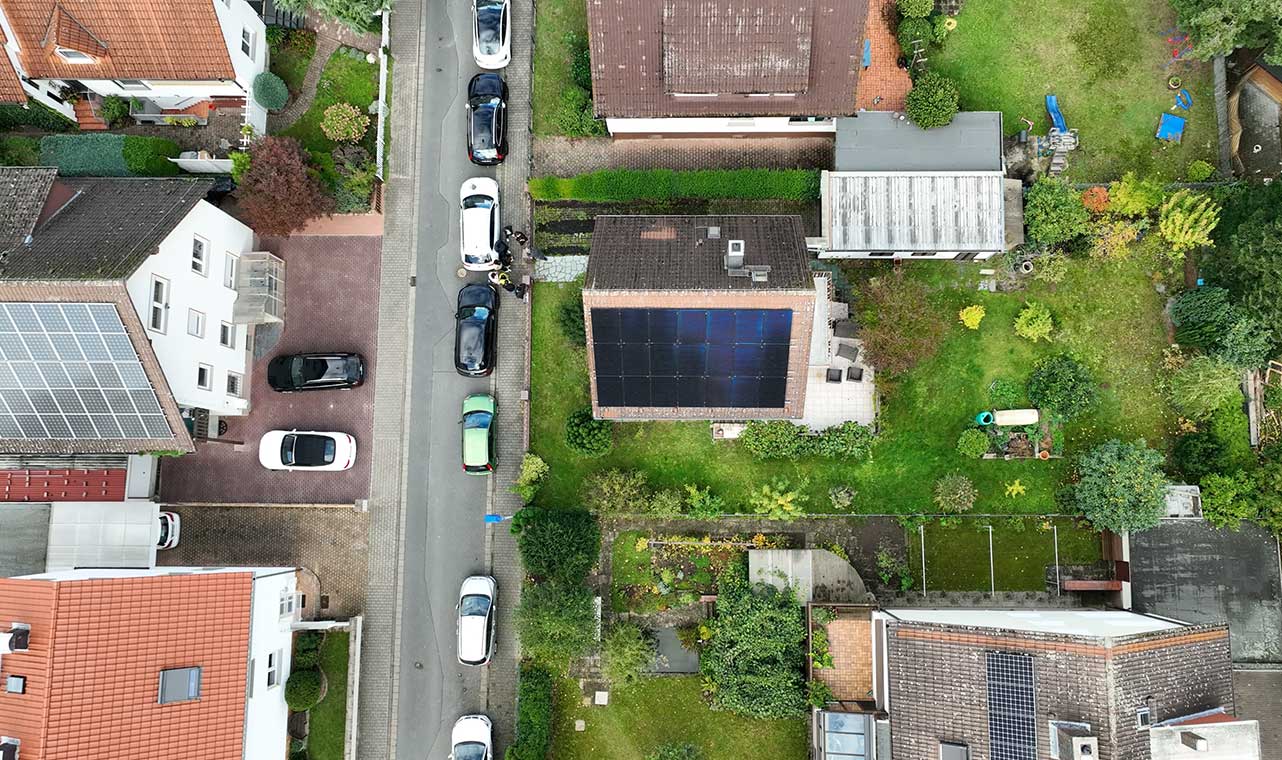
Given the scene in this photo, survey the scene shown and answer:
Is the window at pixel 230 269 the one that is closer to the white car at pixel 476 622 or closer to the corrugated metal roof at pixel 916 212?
the white car at pixel 476 622

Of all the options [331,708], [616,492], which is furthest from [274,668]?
[616,492]

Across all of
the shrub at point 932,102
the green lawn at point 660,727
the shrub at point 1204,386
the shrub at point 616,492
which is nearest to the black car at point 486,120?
the shrub at point 616,492

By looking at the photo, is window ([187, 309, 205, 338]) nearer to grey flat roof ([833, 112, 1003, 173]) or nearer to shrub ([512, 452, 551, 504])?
shrub ([512, 452, 551, 504])

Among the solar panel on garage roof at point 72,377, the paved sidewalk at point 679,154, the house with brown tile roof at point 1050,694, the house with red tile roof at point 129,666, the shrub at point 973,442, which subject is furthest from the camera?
the paved sidewalk at point 679,154

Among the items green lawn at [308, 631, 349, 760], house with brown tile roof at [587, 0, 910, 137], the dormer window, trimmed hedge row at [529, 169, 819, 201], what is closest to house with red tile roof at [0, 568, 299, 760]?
green lawn at [308, 631, 349, 760]

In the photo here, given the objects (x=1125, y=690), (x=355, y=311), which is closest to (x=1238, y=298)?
(x=1125, y=690)

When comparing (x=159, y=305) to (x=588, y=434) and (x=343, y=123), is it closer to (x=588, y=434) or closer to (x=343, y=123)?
(x=343, y=123)

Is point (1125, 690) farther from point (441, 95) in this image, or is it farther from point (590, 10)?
point (441, 95)
